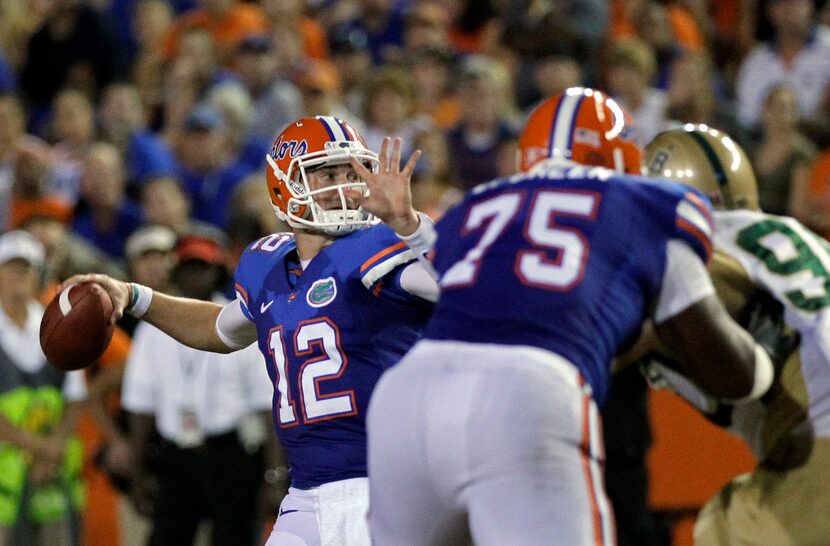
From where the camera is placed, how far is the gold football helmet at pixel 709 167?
4.06 metres

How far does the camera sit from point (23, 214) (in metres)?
8.31

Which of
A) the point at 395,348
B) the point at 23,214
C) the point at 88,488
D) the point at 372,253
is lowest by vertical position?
the point at 88,488

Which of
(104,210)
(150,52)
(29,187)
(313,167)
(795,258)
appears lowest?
(104,210)

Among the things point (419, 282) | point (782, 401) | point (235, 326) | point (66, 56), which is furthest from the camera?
point (66, 56)

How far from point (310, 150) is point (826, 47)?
564 centimetres

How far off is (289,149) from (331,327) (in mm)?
625

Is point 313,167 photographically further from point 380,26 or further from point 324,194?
point 380,26

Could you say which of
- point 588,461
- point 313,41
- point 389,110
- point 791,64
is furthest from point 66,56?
point 588,461

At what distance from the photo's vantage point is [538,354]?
297 centimetres

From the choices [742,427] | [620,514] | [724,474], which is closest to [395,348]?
[742,427]

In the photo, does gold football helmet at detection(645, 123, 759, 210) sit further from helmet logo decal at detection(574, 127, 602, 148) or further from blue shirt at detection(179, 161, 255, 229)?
blue shirt at detection(179, 161, 255, 229)

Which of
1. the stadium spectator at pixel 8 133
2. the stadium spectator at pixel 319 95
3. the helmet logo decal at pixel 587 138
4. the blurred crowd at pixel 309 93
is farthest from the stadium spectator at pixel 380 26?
the helmet logo decal at pixel 587 138

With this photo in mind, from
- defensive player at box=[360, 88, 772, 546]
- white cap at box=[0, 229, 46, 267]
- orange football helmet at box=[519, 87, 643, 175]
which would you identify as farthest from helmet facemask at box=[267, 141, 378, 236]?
white cap at box=[0, 229, 46, 267]

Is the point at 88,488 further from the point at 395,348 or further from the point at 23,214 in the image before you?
the point at 395,348
